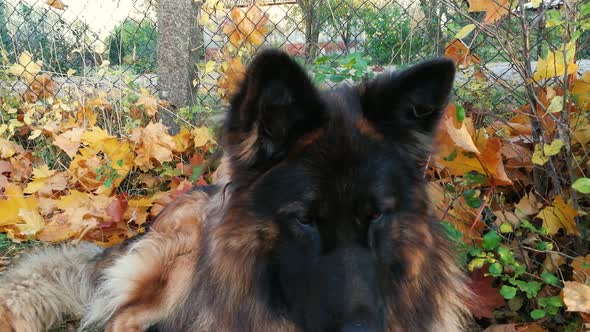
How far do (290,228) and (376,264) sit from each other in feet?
1.32

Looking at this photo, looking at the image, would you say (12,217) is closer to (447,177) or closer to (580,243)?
(447,177)

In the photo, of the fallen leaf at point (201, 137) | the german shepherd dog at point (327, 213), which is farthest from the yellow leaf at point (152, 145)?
the german shepherd dog at point (327, 213)

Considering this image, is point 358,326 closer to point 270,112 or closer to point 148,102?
point 270,112

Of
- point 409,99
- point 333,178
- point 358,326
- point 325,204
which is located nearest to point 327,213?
point 325,204

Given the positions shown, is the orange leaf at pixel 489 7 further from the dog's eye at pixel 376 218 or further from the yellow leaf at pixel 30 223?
the yellow leaf at pixel 30 223

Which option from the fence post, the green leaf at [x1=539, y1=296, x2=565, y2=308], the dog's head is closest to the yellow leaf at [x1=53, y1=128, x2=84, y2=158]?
the fence post

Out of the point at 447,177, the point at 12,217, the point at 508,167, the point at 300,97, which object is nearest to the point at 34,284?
the point at 12,217

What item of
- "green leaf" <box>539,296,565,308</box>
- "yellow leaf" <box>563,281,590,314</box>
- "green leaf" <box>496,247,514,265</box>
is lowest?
"green leaf" <box>539,296,565,308</box>

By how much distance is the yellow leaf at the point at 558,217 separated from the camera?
2807 millimetres

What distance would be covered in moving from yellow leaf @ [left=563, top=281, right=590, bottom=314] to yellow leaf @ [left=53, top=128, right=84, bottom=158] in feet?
14.0

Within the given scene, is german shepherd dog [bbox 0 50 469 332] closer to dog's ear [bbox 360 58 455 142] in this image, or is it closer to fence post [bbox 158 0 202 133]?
dog's ear [bbox 360 58 455 142]

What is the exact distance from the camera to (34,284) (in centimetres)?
322

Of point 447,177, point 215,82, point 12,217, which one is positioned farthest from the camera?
Answer: point 215,82

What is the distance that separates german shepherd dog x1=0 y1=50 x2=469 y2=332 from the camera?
2.09m
